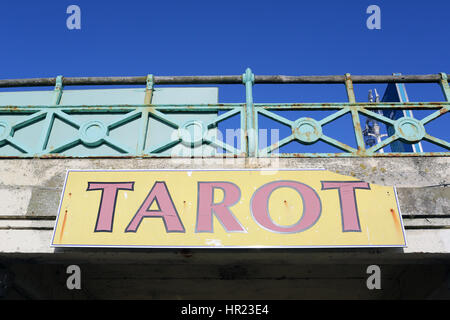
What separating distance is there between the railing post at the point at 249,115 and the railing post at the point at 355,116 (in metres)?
1.08

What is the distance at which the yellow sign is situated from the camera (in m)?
3.44

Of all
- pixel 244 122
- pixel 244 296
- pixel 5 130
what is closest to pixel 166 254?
pixel 244 122

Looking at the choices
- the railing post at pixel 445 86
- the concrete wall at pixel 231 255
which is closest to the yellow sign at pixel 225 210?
the concrete wall at pixel 231 255

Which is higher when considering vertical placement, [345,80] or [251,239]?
[345,80]

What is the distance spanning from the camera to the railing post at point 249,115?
4082 mm

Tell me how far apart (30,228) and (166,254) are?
4.21 ft

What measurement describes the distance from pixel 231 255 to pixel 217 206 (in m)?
0.46

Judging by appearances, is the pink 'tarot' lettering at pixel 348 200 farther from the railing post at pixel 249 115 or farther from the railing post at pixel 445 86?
the railing post at pixel 445 86

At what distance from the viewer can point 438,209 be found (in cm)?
359

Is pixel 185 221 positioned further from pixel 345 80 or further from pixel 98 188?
pixel 345 80

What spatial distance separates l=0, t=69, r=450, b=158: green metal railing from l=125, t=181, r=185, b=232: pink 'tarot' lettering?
18.9 inches

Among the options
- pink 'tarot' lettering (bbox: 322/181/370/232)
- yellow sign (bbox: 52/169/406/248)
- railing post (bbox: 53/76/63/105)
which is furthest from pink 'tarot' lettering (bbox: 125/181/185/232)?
railing post (bbox: 53/76/63/105)

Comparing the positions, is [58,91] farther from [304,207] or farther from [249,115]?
[304,207]
